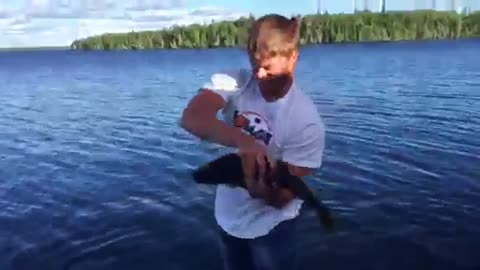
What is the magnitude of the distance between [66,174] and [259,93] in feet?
33.2

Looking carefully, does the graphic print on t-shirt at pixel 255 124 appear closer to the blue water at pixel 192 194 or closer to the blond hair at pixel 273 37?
the blond hair at pixel 273 37

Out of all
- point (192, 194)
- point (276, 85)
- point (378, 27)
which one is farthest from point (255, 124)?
point (378, 27)

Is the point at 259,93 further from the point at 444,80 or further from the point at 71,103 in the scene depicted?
the point at 444,80

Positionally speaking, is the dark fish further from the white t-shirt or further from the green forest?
the green forest

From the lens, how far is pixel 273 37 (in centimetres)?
328

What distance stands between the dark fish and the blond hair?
464 mm

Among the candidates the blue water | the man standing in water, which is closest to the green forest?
the blue water

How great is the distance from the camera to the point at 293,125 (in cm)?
341

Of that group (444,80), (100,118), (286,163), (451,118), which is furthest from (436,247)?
(444,80)

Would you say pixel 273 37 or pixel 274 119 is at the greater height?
pixel 273 37

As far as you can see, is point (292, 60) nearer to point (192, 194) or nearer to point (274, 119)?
point (274, 119)

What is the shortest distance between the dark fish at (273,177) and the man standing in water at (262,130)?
5 cm

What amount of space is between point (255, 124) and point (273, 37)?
1.32ft

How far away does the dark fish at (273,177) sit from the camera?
10.8ft
